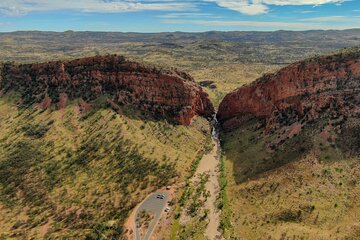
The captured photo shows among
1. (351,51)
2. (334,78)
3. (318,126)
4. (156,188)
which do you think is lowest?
(156,188)

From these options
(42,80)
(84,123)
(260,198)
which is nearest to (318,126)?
(260,198)

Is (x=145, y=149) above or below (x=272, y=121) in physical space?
below

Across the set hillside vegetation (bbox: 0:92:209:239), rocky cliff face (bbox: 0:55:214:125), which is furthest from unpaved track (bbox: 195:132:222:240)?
rocky cliff face (bbox: 0:55:214:125)

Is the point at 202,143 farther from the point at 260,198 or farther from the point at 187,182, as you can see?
the point at 260,198

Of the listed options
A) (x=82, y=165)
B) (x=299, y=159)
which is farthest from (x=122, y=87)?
(x=299, y=159)

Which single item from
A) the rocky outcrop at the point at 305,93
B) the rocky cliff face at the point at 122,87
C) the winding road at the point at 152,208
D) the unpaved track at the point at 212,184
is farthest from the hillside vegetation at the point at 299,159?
the rocky cliff face at the point at 122,87

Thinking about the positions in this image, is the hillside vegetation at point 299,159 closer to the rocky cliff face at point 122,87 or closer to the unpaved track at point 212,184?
the unpaved track at point 212,184
